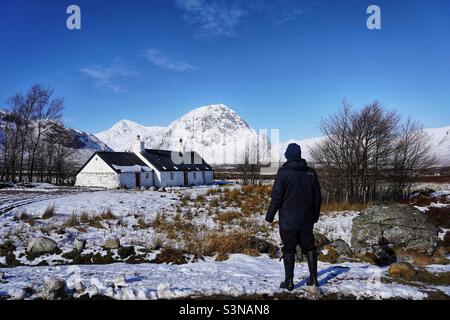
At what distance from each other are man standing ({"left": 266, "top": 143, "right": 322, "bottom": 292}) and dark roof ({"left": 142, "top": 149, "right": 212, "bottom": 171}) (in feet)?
130

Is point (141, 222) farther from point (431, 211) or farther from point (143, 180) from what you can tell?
point (143, 180)

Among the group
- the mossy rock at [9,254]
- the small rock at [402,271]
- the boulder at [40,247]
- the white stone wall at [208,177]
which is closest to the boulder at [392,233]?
the small rock at [402,271]

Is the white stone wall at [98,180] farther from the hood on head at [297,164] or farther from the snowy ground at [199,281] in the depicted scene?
the hood on head at [297,164]

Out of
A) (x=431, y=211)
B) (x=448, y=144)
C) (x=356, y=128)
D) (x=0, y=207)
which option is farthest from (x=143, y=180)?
(x=448, y=144)

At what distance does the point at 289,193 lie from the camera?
509 centimetres

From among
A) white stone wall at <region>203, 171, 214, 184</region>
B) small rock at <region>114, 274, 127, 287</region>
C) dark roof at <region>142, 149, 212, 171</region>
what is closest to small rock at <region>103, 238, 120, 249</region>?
small rock at <region>114, 274, 127, 287</region>

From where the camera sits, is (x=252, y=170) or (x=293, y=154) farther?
(x=252, y=170)

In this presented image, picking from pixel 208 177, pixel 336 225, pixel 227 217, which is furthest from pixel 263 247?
pixel 208 177

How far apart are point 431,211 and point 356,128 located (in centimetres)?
869

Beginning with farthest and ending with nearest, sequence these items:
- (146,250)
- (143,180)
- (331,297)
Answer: (143,180), (146,250), (331,297)

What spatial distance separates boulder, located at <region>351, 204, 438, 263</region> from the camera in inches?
379

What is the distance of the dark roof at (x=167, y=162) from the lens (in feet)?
147

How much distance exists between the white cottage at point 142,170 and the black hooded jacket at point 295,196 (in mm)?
35743

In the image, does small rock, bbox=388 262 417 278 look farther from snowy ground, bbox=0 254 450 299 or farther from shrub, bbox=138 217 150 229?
shrub, bbox=138 217 150 229
